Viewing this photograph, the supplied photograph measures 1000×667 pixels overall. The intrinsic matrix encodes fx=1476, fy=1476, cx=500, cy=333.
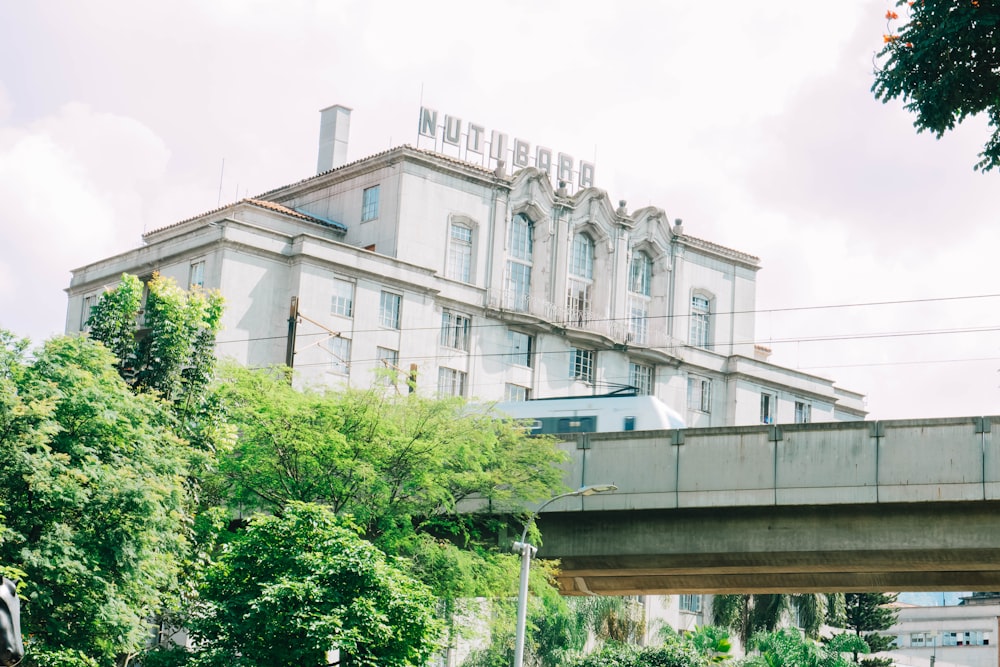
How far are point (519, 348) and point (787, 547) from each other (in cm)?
4262

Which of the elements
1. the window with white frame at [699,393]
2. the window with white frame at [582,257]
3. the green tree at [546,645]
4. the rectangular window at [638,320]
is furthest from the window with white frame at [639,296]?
the green tree at [546,645]

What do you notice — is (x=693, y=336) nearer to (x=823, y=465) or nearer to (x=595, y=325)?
(x=595, y=325)

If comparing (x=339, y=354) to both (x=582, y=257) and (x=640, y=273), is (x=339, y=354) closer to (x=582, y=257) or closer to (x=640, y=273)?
(x=582, y=257)

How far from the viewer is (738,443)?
3819 centimetres

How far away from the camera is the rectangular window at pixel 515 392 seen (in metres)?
78.6

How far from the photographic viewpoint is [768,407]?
91438 millimetres

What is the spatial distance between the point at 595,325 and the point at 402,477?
1686 inches

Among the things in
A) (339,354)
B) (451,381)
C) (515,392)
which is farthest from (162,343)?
(515,392)

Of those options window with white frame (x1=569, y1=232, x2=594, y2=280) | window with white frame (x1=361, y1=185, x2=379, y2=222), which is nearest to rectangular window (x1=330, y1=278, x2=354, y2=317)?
window with white frame (x1=361, y1=185, x2=379, y2=222)

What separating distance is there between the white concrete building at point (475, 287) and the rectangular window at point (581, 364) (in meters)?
0.10

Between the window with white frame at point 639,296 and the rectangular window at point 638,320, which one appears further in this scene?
the window with white frame at point 639,296

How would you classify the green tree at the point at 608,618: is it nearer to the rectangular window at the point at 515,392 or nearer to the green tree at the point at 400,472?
the rectangular window at the point at 515,392

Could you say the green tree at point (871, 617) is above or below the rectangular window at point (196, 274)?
below

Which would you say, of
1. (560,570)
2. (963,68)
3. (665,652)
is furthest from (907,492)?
(665,652)
